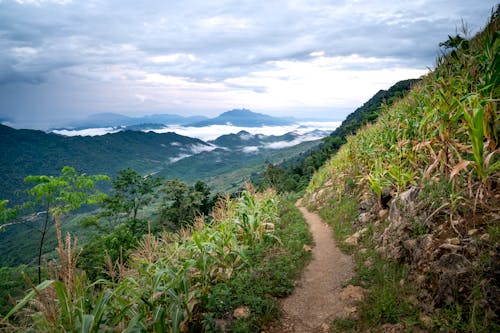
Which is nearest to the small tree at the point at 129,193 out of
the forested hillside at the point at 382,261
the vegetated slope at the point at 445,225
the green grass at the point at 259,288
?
the forested hillside at the point at 382,261

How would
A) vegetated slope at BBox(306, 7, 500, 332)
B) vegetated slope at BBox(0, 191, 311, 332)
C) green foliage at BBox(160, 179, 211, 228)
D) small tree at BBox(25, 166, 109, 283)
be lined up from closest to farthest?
1. vegetated slope at BBox(0, 191, 311, 332)
2. vegetated slope at BBox(306, 7, 500, 332)
3. small tree at BBox(25, 166, 109, 283)
4. green foliage at BBox(160, 179, 211, 228)

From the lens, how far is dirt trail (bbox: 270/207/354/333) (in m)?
3.99

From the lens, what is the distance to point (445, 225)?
3.96m

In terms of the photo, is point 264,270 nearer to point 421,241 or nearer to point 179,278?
point 179,278

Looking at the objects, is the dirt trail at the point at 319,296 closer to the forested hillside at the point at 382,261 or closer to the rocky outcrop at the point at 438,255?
the forested hillside at the point at 382,261

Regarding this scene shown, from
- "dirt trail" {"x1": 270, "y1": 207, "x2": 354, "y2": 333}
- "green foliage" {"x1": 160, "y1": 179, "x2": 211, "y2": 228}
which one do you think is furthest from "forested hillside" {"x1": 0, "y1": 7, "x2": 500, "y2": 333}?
"green foliage" {"x1": 160, "y1": 179, "x2": 211, "y2": 228}


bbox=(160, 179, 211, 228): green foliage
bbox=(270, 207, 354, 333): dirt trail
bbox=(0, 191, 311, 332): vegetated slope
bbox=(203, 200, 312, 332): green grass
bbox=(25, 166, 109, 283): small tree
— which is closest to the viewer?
bbox=(0, 191, 311, 332): vegetated slope

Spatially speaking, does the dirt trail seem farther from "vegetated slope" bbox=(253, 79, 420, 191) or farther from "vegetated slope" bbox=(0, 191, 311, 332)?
"vegetated slope" bbox=(253, 79, 420, 191)

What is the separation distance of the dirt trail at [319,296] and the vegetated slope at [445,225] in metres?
0.36

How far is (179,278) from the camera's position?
12.5 ft

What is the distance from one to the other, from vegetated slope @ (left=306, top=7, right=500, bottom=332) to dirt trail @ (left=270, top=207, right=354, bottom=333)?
36cm

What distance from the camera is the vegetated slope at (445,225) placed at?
3.04 metres

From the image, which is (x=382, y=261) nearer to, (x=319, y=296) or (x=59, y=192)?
(x=319, y=296)

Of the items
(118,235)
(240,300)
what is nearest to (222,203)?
(240,300)
